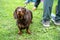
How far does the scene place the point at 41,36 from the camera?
4.64 metres

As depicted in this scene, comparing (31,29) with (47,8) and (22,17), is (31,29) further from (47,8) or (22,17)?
(22,17)

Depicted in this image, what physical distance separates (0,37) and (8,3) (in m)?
3.00

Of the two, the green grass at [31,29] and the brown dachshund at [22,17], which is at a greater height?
the brown dachshund at [22,17]

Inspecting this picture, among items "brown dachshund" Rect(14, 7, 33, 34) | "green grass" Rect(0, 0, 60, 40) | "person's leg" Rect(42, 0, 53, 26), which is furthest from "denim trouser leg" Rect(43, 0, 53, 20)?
"brown dachshund" Rect(14, 7, 33, 34)

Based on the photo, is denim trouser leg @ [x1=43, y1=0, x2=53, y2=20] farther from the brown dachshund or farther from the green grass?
the brown dachshund

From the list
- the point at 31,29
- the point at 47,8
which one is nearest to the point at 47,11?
the point at 47,8

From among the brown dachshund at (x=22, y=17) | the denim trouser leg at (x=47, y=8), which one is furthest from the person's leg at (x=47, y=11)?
the brown dachshund at (x=22, y=17)

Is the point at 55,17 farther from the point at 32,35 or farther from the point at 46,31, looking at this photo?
the point at 32,35

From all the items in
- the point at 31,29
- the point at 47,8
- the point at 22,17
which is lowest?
the point at 31,29

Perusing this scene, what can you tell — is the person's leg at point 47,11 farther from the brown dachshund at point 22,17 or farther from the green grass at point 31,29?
the brown dachshund at point 22,17

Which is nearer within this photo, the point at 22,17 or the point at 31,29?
the point at 22,17

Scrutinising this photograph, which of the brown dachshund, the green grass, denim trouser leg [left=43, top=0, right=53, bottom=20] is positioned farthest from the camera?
denim trouser leg [left=43, top=0, right=53, bottom=20]

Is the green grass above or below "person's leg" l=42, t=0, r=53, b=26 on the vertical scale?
below

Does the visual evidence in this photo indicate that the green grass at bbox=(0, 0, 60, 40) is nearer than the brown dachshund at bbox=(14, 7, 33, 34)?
No
